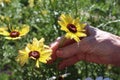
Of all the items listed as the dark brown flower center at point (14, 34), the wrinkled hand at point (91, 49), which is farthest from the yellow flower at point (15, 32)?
the wrinkled hand at point (91, 49)

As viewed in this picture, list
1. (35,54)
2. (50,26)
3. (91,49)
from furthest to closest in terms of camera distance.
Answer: (50,26), (91,49), (35,54)

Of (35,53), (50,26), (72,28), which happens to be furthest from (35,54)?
(50,26)

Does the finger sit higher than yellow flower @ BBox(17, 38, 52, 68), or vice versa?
yellow flower @ BBox(17, 38, 52, 68)

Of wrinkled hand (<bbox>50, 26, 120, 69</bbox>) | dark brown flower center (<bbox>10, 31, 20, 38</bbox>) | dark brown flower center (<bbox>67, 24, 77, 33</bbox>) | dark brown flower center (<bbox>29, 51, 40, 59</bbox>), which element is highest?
dark brown flower center (<bbox>67, 24, 77, 33</bbox>)

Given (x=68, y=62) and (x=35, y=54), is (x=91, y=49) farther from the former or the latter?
(x=35, y=54)

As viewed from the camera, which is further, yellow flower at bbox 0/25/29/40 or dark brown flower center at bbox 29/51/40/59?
yellow flower at bbox 0/25/29/40

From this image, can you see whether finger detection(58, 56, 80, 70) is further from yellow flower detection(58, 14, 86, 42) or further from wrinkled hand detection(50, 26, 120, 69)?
yellow flower detection(58, 14, 86, 42)

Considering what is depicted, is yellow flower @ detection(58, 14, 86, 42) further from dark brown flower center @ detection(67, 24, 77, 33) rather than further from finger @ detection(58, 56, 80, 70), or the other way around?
finger @ detection(58, 56, 80, 70)

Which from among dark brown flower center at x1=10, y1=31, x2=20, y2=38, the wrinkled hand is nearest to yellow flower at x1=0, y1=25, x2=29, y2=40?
dark brown flower center at x1=10, y1=31, x2=20, y2=38

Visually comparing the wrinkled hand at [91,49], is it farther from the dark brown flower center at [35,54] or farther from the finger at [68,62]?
the dark brown flower center at [35,54]

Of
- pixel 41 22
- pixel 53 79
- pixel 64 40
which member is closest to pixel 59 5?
pixel 41 22
